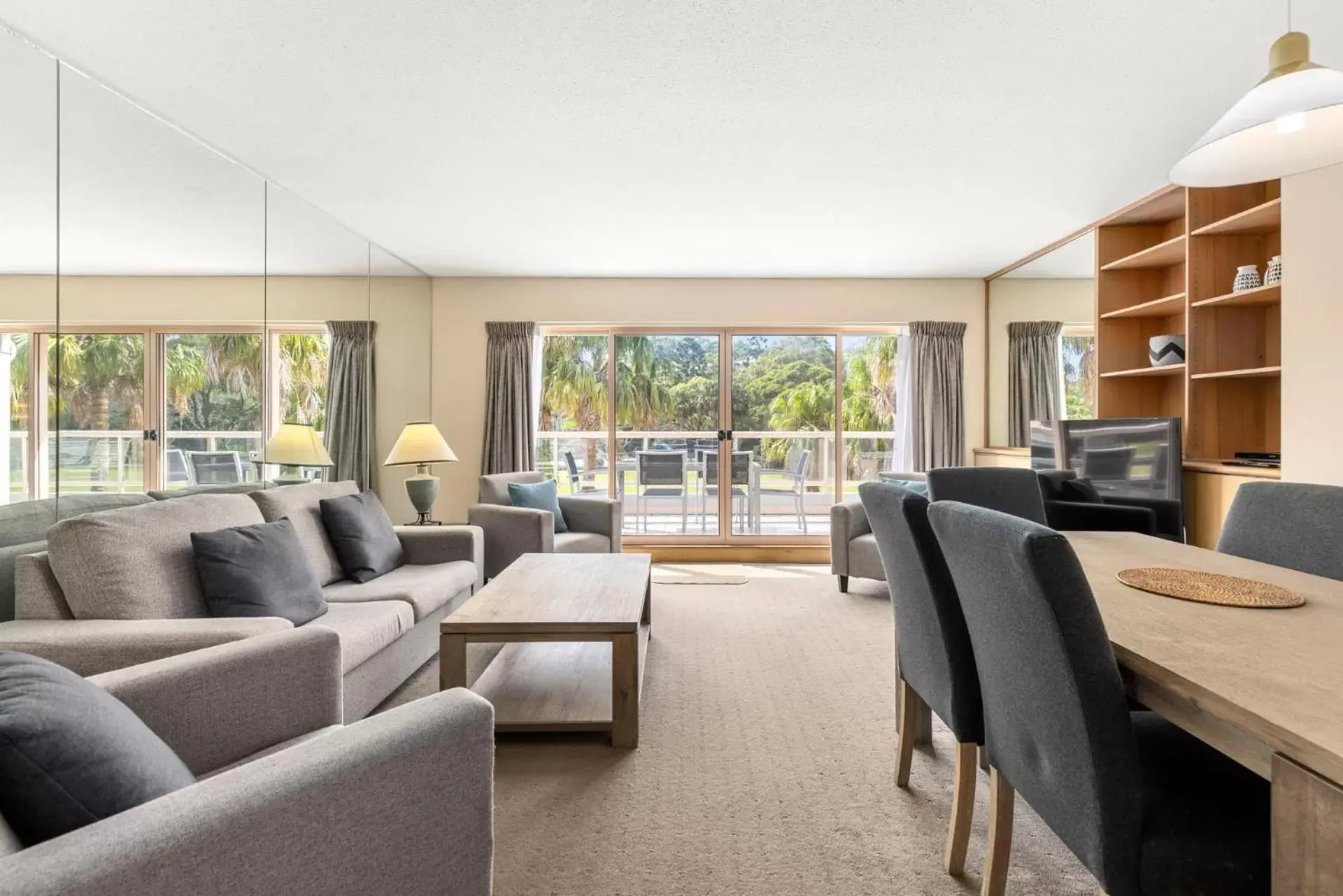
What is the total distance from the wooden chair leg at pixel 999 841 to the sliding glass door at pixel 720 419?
432cm

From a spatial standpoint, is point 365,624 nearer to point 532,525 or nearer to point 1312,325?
point 532,525

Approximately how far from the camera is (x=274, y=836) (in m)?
0.83

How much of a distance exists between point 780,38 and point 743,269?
10.5 ft

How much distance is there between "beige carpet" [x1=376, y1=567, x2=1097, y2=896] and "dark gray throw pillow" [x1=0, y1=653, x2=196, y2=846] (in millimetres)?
467

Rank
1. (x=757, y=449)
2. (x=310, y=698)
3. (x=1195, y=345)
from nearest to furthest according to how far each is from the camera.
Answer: (x=310, y=698) → (x=1195, y=345) → (x=757, y=449)

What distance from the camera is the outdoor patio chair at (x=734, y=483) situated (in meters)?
5.84

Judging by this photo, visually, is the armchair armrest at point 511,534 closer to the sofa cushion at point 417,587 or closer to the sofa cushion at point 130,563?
the sofa cushion at point 417,587

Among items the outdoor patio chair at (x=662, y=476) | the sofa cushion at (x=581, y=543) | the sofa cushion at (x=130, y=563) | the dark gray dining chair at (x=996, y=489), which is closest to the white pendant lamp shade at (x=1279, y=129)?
the dark gray dining chair at (x=996, y=489)

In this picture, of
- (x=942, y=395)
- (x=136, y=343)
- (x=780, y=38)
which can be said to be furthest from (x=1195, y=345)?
(x=136, y=343)

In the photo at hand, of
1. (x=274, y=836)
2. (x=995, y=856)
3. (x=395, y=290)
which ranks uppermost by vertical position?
(x=395, y=290)

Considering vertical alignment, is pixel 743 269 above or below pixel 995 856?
above

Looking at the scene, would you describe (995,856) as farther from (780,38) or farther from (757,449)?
(757,449)

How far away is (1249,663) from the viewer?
114cm

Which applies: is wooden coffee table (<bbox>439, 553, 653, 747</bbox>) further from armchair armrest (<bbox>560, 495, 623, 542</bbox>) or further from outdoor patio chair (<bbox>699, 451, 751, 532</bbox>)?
outdoor patio chair (<bbox>699, 451, 751, 532</bbox>)
